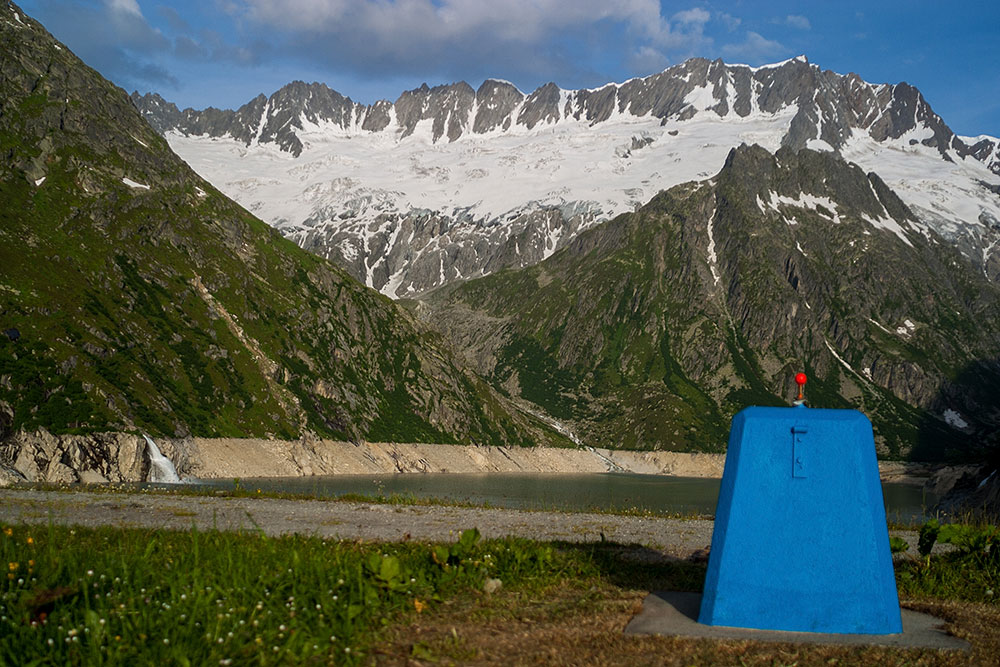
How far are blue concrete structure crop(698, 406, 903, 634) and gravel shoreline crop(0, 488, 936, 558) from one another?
948cm

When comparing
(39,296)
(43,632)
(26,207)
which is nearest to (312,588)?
(43,632)

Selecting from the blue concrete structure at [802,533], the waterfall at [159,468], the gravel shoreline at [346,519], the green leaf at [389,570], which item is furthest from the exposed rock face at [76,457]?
the blue concrete structure at [802,533]

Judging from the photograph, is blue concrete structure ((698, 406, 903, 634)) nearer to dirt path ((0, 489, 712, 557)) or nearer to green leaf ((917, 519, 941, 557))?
green leaf ((917, 519, 941, 557))

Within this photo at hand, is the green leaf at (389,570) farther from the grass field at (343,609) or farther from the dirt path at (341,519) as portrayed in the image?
the dirt path at (341,519)

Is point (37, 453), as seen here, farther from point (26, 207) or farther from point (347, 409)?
point (347, 409)

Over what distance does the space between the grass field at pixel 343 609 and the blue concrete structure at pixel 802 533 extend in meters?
1.39

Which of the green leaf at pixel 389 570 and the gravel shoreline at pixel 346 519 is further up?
the green leaf at pixel 389 570

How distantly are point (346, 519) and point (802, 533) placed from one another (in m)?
19.5

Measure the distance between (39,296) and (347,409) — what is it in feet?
239

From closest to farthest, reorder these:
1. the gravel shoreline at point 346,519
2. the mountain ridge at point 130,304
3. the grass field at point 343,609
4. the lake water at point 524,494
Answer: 1. the grass field at point 343,609
2. the gravel shoreline at point 346,519
3. the lake water at point 524,494
4. the mountain ridge at point 130,304

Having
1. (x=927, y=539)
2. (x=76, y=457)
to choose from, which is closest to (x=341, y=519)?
(x=927, y=539)

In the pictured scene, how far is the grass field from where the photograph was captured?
1085 centimetres

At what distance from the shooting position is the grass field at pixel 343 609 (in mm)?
10852

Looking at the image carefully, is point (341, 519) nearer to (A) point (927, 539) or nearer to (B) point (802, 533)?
(A) point (927, 539)
